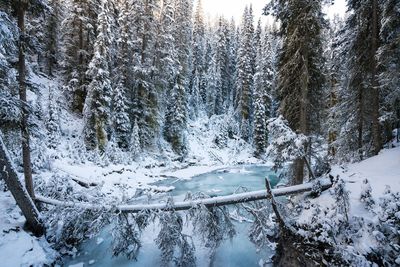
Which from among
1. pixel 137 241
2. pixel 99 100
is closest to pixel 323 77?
pixel 137 241

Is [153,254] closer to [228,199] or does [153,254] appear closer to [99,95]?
[228,199]

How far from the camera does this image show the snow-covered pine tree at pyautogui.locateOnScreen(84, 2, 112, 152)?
2308 centimetres

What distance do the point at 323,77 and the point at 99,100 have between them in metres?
16.1

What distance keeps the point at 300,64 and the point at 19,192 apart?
12.1 m

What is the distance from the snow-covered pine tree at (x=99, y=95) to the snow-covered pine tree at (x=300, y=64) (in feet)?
45.6

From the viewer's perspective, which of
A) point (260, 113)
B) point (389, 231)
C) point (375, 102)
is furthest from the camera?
point (260, 113)

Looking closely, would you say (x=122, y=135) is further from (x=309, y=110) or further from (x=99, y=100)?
(x=309, y=110)

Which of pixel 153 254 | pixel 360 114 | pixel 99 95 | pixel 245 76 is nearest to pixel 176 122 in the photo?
pixel 99 95

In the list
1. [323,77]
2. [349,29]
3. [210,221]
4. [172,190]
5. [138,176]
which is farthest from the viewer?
[138,176]

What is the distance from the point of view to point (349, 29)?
16.2m

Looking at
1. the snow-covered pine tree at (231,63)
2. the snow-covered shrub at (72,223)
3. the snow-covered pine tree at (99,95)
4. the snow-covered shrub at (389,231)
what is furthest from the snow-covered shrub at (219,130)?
the snow-covered shrub at (389,231)

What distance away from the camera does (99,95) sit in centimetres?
2353

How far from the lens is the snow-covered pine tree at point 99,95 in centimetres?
2308

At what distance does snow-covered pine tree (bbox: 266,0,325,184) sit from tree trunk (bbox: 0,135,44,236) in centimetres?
1010
